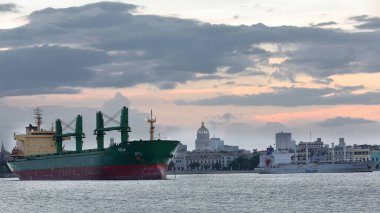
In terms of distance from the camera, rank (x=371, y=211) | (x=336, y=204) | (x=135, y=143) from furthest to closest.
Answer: (x=135, y=143), (x=336, y=204), (x=371, y=211)

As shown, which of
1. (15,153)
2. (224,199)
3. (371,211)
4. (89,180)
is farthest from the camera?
(15,153)

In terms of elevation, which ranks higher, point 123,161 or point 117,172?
point 123,161

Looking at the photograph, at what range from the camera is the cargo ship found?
121 meters

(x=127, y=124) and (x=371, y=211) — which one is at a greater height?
(x=127, y=124)

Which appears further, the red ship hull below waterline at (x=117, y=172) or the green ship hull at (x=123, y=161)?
the red ship hull below waterline at (x=117, y=172)

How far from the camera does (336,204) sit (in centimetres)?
7131

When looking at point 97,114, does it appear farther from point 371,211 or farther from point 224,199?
point 371,211

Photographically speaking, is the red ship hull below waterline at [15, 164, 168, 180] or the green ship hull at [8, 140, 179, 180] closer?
the green ship hull at [8, 140, 179, 180]

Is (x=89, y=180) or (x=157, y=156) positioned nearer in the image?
(x=157, y=156)

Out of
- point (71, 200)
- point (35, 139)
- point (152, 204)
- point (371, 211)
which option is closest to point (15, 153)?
point (35, 139)

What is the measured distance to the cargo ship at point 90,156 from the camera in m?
121

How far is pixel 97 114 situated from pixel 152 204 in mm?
68121

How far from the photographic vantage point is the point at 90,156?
12719cm

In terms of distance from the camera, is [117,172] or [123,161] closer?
[123,161]
